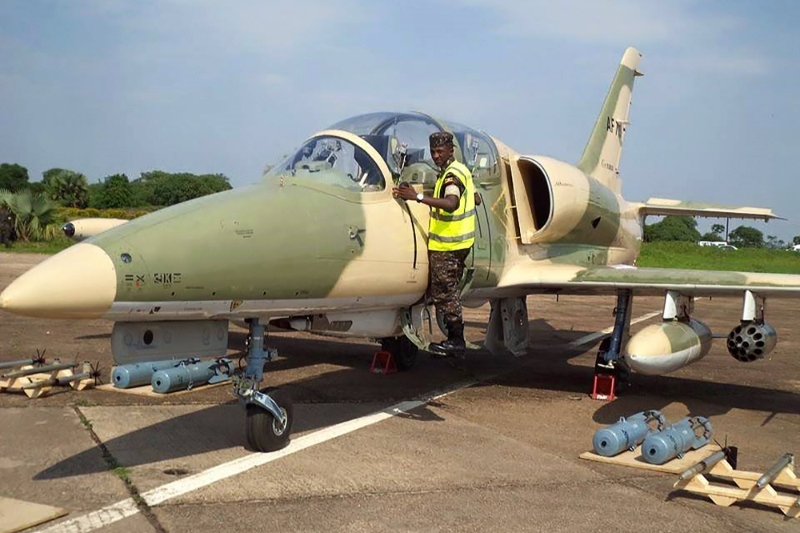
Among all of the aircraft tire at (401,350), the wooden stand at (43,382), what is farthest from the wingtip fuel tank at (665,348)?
the wooden stand at (43,382)

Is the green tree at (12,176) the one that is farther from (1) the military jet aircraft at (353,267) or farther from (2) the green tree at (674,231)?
(1) the military jet aircraft at (353,267)

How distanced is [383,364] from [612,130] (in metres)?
6.64

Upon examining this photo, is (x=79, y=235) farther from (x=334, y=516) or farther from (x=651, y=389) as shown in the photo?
(x=651, y=389)

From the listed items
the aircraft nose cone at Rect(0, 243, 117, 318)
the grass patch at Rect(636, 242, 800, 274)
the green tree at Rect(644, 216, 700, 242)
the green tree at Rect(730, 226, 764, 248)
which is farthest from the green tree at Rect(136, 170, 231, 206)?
the green tree at Rect(730, 226, 764, 248)

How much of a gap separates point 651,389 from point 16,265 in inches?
880

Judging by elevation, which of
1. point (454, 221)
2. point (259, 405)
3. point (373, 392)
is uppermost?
point (454, 221)

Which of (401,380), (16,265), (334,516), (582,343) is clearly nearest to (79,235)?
(401,380)

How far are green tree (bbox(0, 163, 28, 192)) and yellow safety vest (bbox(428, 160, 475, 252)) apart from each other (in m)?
105

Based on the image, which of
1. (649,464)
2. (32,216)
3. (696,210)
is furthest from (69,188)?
(649,464)

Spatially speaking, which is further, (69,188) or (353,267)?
(69,188)

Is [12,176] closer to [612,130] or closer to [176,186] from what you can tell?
[176,186]

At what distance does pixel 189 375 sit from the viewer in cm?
825

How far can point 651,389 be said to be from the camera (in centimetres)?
999

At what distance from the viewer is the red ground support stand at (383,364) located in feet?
33.8
